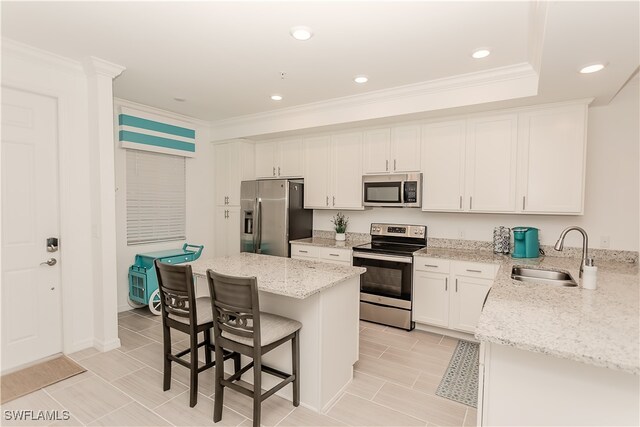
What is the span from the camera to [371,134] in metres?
4.04

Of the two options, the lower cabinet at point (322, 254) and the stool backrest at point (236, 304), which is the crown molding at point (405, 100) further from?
the stool backrest at point (236, 304)

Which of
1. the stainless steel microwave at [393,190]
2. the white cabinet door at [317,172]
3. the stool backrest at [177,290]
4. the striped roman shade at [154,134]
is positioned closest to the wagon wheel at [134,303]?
the striped roman shade at [154,134]

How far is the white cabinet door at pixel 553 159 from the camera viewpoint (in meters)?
2.97

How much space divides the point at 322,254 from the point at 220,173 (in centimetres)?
214

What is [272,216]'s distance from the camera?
14.6ft

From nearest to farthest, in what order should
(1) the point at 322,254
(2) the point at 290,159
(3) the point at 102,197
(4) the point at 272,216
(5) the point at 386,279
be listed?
(3) the point at 102,197 → (5) the point at 386,279 → (1) the point at 322,254 → (4) the point at 272,216 → (2) the point at 290,159

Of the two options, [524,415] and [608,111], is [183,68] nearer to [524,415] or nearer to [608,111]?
[524,415]

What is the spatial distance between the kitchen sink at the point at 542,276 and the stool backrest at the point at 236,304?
1.91 meters

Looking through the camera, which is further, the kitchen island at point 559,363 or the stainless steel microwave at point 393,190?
the stainless steel microwave at point 393,190

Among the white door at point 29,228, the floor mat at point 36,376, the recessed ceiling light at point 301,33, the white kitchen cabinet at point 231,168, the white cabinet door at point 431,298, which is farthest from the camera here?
the white kitchen cabinet at point 231,168

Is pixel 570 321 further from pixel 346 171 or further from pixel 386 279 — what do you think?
pixel 346 171

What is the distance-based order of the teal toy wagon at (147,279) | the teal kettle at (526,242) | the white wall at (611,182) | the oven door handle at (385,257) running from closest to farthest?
the white wall at (611,182) < the teal kettle at (526,242) < the oven door handle at (385,257) < the teal toy wagon at (147,279)

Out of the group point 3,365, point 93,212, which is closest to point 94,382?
point 3,365

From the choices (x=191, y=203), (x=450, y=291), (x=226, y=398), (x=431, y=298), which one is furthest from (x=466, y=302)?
(x=191, y=203)
